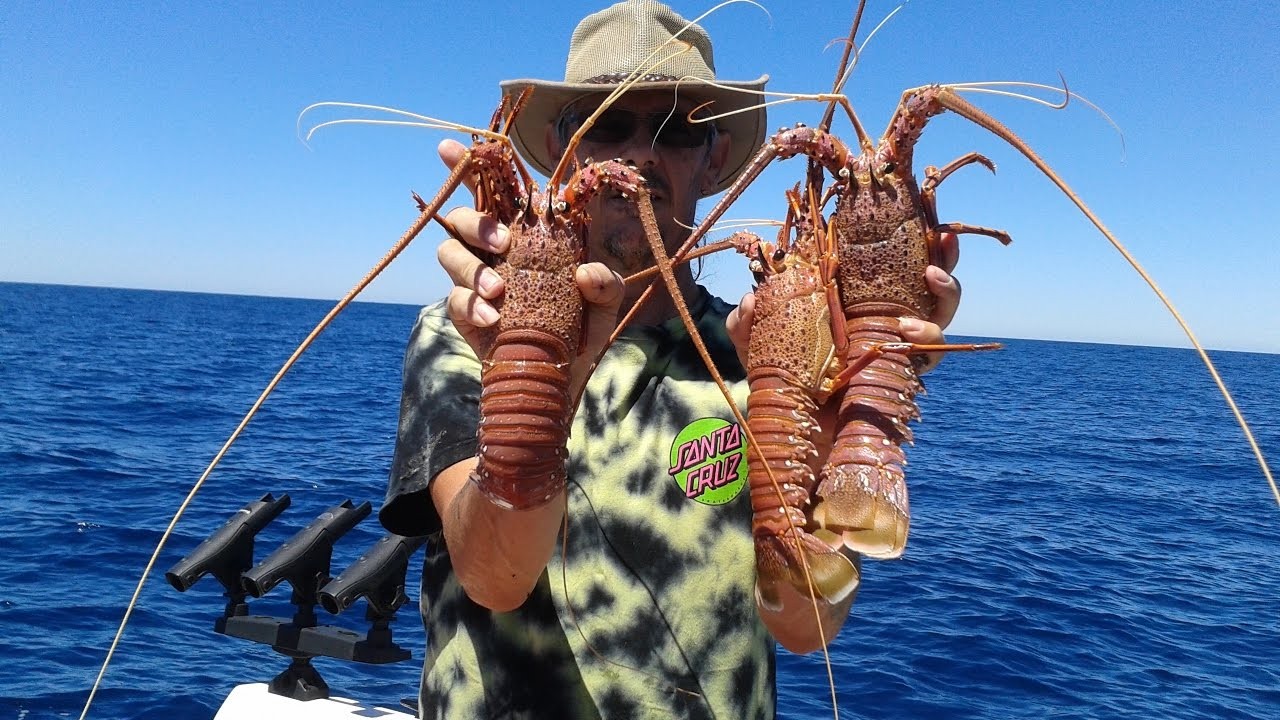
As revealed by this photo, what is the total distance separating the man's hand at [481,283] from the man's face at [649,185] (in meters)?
0.40

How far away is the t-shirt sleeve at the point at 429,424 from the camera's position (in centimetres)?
234

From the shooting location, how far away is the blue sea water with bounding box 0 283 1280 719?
7.35m

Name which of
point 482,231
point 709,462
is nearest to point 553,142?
point 482,231

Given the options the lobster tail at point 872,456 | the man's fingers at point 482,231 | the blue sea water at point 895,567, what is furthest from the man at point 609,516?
the blue sea water at point 895,567

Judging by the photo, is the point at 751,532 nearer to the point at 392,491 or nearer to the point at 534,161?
the point at 392,491

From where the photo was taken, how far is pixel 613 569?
2.41 m

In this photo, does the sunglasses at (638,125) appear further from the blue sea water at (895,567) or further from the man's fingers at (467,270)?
the blue sea water at (895,567)

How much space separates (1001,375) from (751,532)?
63.9m

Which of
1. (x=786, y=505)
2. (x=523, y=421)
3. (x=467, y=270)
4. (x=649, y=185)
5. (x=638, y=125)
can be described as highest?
(x=638, y=125)

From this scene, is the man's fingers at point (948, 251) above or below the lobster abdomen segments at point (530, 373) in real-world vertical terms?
above

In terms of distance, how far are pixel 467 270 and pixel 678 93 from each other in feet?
3.41

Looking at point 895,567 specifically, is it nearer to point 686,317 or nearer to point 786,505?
point 786,505

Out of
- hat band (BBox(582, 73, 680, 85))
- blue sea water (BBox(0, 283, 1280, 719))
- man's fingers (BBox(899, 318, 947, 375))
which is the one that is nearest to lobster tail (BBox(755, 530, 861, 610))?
man's fingers (BBox(899, 318, 947, 375))

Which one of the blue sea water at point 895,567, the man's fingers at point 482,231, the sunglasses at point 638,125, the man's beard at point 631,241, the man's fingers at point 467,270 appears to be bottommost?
the blue sea water at point 895,567
